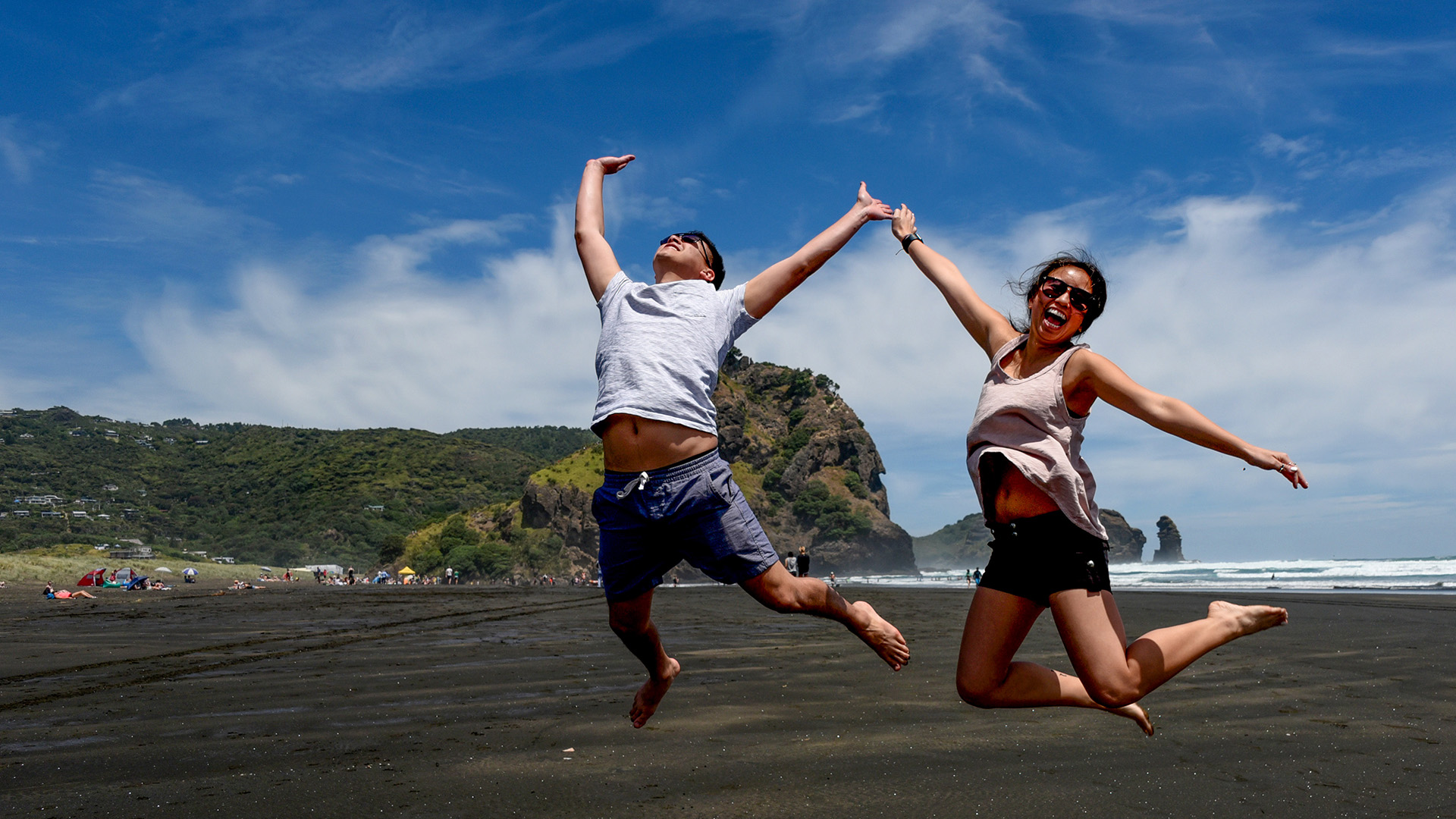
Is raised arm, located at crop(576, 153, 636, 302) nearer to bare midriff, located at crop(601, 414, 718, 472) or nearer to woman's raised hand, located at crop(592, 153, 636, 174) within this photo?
woman's raised hand, located at crop(592, 153, 636, 174)

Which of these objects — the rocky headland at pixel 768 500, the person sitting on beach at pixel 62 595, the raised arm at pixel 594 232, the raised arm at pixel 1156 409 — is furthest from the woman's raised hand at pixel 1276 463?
the rocky headland at pixel 768 500

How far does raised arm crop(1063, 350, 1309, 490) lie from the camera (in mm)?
2936

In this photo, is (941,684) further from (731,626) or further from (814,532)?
(814,532)

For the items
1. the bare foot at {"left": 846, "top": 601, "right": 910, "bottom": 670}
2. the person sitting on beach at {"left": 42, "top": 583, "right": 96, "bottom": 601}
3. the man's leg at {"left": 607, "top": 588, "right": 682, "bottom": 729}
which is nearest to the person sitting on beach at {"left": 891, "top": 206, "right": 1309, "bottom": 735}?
the bare foot at {"left": 846, "top": 601, "right": 910, "bottom": 670}

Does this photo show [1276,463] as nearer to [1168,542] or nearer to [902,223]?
[902,223]

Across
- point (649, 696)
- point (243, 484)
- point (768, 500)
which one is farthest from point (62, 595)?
point (243, 484)

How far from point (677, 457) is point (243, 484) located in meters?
140

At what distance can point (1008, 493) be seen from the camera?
3377 mm

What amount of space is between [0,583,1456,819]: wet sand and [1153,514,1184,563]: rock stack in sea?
153 m

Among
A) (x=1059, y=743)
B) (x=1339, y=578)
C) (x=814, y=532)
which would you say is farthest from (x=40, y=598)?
(x=814, y=532)

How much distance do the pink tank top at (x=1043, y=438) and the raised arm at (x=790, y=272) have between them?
885 mm

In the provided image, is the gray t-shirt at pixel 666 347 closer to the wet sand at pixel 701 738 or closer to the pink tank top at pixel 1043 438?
the pink tank top at pixel 1043 438

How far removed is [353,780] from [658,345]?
3.01m

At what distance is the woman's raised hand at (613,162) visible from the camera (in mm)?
3953
